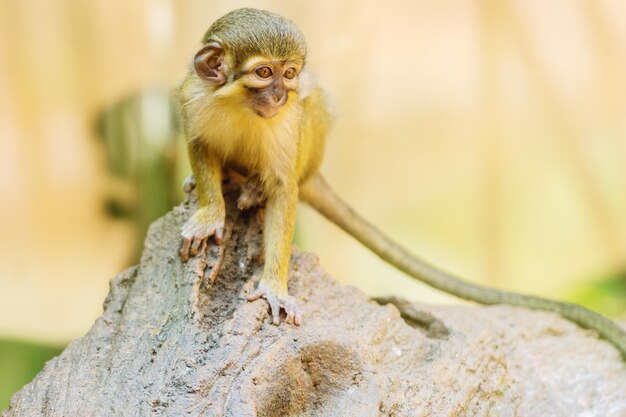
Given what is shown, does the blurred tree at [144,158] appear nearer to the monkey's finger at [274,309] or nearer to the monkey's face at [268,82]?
the monkey's face at [268,82]

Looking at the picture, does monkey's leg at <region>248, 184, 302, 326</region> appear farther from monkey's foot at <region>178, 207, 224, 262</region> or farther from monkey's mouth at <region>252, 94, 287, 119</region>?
monkey's mouth at <region>252, 94, 287, 119</region>

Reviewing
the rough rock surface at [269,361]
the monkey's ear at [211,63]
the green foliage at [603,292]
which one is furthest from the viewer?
the green foliage at [603,292]

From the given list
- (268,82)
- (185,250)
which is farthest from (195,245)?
(268,82)

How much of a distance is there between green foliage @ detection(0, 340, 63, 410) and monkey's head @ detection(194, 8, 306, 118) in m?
3.19

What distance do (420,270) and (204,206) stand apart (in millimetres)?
1872

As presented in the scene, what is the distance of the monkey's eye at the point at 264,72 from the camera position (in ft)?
13.0

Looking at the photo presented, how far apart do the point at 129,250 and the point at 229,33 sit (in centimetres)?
308

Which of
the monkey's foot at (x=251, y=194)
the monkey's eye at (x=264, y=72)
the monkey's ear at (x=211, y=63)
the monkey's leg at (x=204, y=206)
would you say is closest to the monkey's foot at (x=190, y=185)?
the monkey's leg at (x=204, y=206)

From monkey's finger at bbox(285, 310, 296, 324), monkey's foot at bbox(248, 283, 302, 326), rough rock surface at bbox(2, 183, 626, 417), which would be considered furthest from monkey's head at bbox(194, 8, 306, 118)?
monkey's finger at bbox(285, 310, 296, 324)

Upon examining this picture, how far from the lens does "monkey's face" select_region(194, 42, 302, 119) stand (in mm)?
3957

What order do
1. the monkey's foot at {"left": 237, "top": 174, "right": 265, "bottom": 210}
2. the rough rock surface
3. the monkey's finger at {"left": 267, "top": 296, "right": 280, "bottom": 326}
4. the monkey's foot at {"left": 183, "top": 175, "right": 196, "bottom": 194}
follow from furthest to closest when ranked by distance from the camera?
1. the monkey's foot at {"left": 183, "top": 175, "right": 196, "bottom": 194}
2. the monkey's foot at {"left": 237, "top": 174, "right": 265, "bottom": 210}
3. the monkey's finger at {"left": 267, "top": 296, "right": 280, "bottom": 326}
4. the rough rock surface

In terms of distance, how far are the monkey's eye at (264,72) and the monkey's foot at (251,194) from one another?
67cm

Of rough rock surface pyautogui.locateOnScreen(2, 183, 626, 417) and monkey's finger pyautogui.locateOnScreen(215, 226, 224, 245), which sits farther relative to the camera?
monkey's finger pyautogui.locateOnScreen(215, 226, 224, 245)

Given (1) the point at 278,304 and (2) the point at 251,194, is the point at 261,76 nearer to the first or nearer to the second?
(2) the point at 251,194
